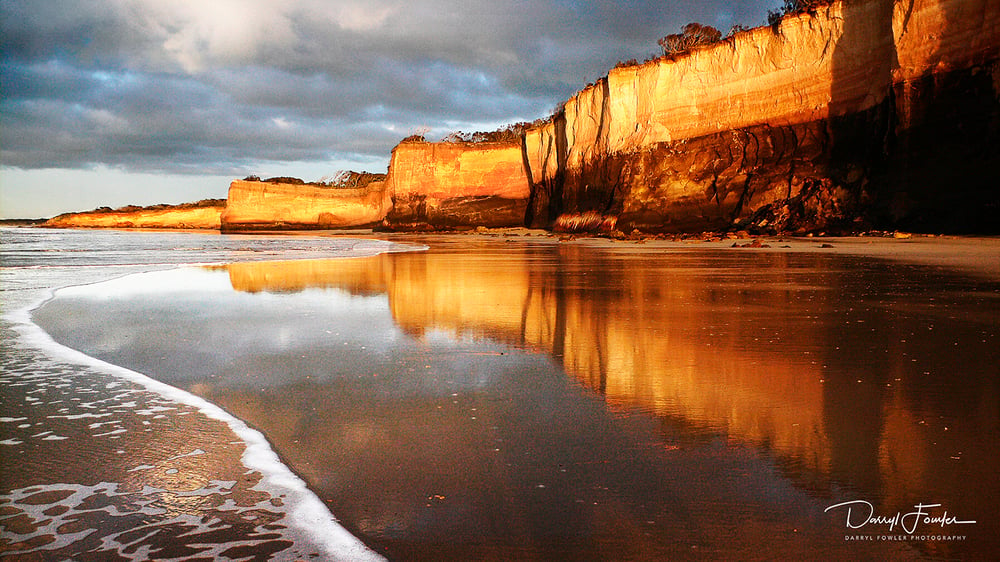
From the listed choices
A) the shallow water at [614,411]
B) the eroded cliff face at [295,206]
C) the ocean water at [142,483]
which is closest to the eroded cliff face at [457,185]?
the eroded cliff face at [295,206]

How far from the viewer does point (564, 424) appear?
2760 mm

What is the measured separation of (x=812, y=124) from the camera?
22.5m

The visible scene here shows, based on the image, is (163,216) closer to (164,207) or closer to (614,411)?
(164,207)

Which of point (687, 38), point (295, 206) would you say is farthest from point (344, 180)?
point (687, 38)

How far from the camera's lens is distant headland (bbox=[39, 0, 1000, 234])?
53.4ft

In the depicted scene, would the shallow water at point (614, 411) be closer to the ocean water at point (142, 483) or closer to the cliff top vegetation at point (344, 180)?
the ocean water at point (142, 483)

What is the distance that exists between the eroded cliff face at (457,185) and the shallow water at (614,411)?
132ft

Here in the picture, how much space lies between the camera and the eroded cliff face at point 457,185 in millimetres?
46719

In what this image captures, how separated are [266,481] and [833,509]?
186 centimetres

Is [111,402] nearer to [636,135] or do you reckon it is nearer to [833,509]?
[833,509]

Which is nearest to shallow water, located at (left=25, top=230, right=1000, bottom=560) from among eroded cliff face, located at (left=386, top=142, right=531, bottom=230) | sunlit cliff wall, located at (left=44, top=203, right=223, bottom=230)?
eroded cliff face, located at (left=386, top=142, right=531, bottom=230)

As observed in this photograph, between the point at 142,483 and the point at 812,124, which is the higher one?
the point at 812,124
